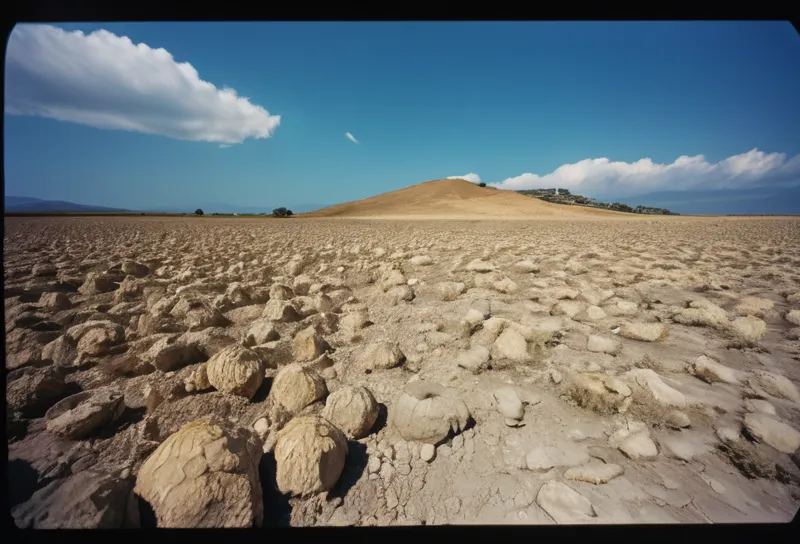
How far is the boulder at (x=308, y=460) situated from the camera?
1.08 meters

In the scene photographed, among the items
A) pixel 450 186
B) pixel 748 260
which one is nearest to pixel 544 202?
pixel 450 186

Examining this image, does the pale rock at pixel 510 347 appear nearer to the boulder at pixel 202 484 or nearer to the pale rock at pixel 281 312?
the boulder at pixel 202 484

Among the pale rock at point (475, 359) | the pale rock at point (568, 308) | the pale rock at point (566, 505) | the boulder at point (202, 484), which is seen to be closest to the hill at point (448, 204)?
the pale rock at point (568, 308)

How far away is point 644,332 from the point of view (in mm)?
2199

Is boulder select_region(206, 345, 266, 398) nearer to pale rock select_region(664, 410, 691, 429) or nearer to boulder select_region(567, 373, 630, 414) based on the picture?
boulder select_region(567, 373, 630, 414)

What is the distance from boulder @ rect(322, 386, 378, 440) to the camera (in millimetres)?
1348

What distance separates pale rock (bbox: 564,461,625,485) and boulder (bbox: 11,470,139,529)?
147 centimetres

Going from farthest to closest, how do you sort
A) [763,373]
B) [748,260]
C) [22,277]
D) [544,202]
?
[544,202] → [748,260] → [22,277] → [763,373]

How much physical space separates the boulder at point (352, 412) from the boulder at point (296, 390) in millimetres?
149

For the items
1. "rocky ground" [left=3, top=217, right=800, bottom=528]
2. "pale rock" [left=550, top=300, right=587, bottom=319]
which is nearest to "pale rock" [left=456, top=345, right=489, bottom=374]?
"rocky ground" [left=3, top=217, right=800, bottom=528]

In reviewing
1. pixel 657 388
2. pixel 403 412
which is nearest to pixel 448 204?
pixel 657 388

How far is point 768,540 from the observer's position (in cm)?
108

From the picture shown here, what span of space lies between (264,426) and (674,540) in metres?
1.60
